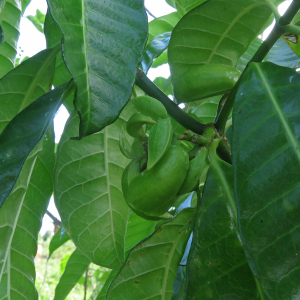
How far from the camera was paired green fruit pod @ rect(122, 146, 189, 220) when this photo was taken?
0.54 metres

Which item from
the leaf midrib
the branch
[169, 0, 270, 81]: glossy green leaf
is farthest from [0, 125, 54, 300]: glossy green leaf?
the branch

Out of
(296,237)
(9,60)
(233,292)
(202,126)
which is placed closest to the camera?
(296,237)

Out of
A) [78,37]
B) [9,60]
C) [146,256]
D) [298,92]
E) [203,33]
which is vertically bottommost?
[146,256]

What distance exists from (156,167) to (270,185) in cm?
17

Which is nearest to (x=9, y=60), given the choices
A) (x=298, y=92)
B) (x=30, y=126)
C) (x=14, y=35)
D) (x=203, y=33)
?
(x=14, y=35)

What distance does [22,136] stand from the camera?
23.4 inches

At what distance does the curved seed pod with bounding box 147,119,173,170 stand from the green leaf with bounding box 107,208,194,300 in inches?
9.0

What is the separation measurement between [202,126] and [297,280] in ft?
1.05

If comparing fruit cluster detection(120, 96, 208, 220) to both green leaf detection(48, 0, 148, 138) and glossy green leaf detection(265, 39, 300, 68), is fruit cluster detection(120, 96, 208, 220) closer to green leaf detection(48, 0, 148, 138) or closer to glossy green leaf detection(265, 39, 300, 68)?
green leaf detection(48, 0, 148, 138)

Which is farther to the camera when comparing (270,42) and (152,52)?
(152,52)

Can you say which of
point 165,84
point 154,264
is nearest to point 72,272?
point 154,264

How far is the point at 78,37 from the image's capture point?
0.47 meters

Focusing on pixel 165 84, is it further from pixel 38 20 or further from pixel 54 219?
pixel 38 20

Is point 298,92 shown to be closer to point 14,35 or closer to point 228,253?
point 228,253
